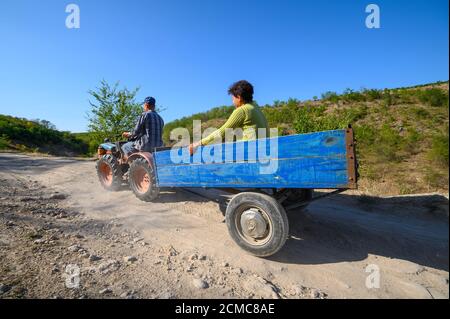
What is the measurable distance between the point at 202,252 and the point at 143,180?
2.81m

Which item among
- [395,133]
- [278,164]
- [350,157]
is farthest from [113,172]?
[395,133]

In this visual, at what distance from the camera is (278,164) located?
8.74 feet

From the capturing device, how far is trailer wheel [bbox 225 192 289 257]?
8.78ft

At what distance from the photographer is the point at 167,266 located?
8.63 ft

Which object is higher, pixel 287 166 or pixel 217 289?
pixel 287 166

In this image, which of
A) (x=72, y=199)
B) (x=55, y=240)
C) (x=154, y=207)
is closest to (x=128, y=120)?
(x=72, y=199)

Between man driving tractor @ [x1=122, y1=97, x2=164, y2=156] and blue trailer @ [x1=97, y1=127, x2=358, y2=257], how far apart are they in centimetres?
133

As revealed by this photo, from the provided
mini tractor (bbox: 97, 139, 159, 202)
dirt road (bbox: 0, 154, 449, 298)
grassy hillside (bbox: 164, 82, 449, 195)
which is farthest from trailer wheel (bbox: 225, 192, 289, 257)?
mini tractor (bbox: 97, 139, 159, 202)

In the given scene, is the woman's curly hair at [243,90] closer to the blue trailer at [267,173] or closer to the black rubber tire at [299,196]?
the blue trailer at [267,173]

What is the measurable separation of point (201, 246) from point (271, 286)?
43.2 inches

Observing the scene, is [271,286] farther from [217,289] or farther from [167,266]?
[167,266]

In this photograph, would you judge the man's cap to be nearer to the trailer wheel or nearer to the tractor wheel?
the tractor wheel

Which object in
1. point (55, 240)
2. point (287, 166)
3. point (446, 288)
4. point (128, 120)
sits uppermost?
point (128, 120)
